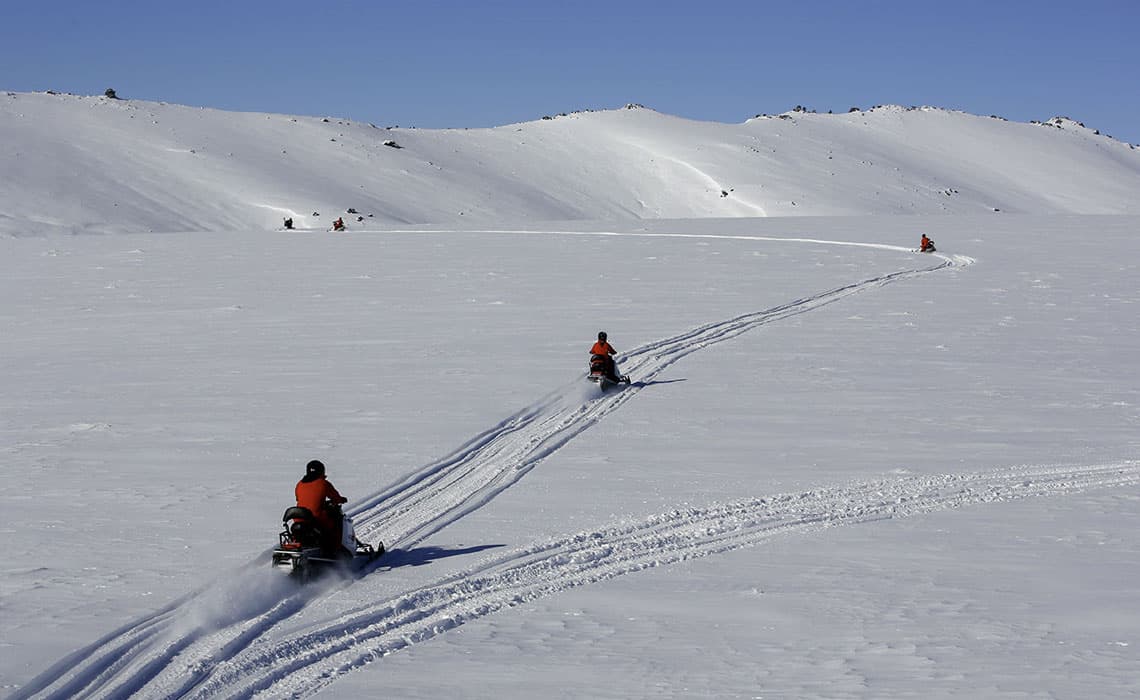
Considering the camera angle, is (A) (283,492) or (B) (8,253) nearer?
(A) (283,492)

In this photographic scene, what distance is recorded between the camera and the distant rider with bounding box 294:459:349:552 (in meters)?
9.94

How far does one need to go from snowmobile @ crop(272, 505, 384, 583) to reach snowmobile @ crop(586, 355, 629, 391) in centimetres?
868

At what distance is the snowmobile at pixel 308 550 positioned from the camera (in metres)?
9.53

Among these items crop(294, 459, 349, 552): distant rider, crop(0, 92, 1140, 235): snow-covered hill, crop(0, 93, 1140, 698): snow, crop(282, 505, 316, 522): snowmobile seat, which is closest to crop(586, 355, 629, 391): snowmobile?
crop(0, 93, 1140, 698): snow

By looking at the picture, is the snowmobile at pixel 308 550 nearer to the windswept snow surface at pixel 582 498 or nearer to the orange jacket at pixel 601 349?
the windswept snow surface at pixel 582 498

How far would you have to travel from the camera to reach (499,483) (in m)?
13.0

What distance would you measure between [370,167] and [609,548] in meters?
87.7

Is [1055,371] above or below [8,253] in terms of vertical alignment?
below

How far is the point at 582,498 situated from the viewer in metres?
12.2

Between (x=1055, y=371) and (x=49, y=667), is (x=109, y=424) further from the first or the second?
(x=1055, y=371)

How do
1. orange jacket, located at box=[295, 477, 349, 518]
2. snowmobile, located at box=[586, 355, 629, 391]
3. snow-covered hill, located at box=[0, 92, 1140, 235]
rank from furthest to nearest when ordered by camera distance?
1. snow-covered hill, located at box=[0, 92, 1140, 235]
2. snowmobile, located at box=[586, 355, 629, 391]
3. orange jacket, located at box=[295, 477, 349, 518]

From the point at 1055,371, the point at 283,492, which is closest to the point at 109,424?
the point at 283,492

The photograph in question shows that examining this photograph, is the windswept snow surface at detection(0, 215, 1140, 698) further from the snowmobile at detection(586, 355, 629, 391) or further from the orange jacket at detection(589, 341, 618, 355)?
the orange jacket at detection(589, 341, 618, 355)

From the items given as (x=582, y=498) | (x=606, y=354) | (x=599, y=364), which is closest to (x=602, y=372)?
(x=599, y=364)
